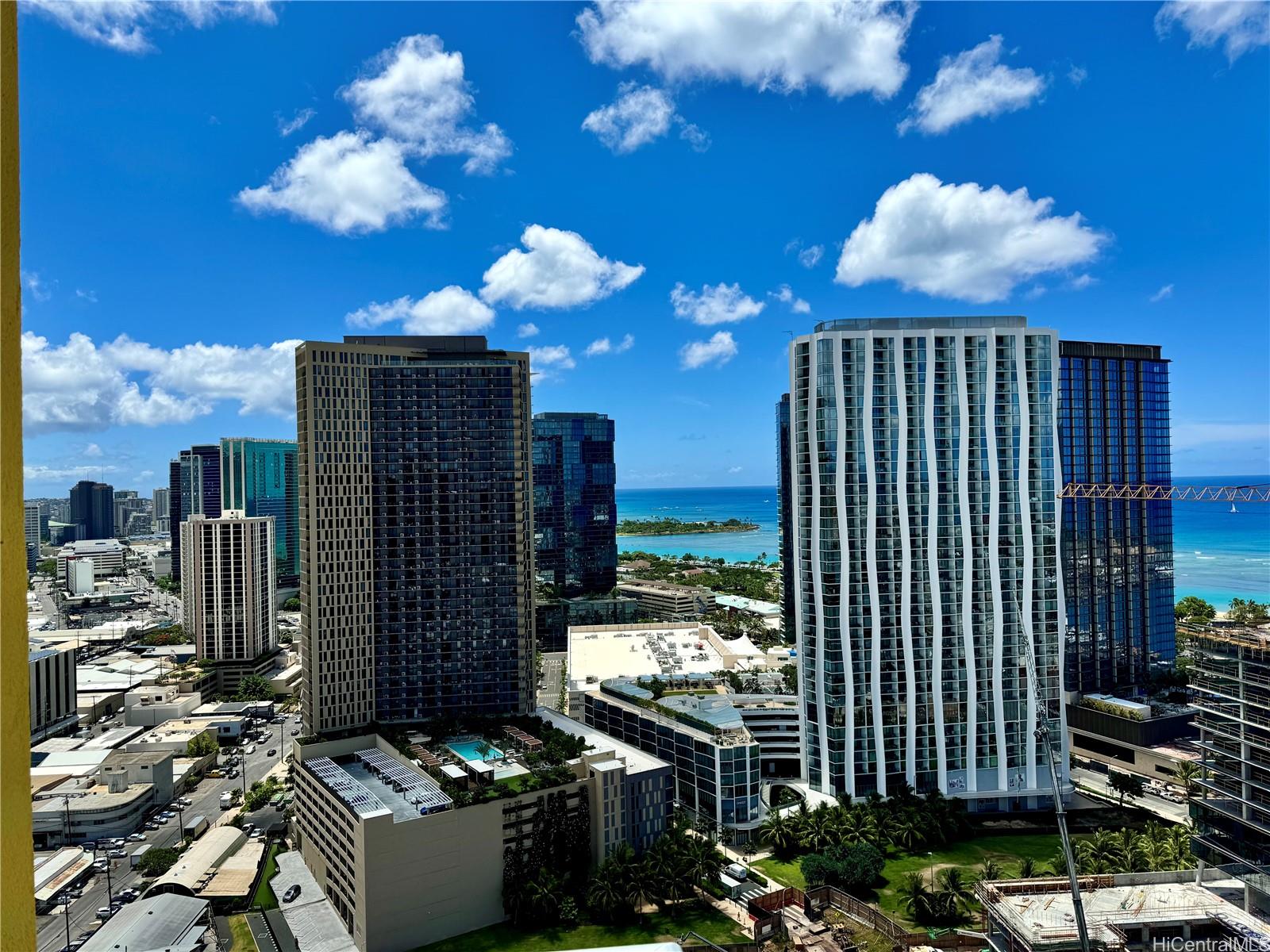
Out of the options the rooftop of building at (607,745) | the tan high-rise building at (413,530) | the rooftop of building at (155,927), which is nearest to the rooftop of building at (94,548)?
the tan high-rise building at (413,530)

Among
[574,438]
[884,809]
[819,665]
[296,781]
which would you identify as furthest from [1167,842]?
[574,438]

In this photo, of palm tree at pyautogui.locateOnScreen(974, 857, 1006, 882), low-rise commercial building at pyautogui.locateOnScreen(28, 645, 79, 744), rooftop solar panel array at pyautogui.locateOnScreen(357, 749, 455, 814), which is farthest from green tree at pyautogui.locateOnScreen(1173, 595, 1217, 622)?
low-rise commercial building at pyautogui.locateOnScreen(28, 645, 79, 744)

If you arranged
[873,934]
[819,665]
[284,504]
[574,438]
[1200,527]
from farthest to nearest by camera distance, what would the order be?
[1200,527], [284,504], [574,438], [819,665], [873,934]

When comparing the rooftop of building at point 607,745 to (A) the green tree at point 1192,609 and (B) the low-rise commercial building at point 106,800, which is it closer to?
(B) the low-rise commercial building at point 106,800

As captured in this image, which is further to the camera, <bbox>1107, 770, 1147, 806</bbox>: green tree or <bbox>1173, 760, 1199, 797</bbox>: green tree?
<bbox>1107, 770, 1147, 806</bbox>: green tree

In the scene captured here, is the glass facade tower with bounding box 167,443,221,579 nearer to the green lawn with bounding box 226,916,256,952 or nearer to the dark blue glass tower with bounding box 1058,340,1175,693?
the green lawn with bounding box 226,916,256,952

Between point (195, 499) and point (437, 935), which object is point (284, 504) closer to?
point (195, 499)

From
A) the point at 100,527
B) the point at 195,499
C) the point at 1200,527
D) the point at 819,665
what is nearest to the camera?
the point at 819,665
